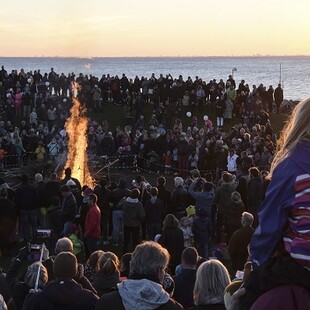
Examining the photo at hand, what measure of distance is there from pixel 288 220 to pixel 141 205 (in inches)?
402

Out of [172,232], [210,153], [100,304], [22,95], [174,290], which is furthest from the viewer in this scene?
[22,95]

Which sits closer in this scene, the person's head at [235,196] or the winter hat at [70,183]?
the person's head at [235,196]

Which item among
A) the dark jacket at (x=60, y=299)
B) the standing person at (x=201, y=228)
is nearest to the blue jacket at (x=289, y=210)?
the dark jacket at (x=60, y=299)

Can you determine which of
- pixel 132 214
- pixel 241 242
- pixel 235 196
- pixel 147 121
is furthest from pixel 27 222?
pixel 147 121

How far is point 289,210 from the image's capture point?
2.33m

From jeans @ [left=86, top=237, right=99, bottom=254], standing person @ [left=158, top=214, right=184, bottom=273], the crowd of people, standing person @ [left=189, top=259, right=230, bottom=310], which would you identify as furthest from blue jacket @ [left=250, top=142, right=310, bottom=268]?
the crowd of people

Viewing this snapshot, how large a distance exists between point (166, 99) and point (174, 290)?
2426cm

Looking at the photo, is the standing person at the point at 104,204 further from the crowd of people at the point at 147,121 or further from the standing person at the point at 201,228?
the crowd of people at the point at 147,121

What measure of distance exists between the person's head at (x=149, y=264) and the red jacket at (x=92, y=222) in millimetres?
7383

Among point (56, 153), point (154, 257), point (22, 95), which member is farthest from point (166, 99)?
point (154, 257)

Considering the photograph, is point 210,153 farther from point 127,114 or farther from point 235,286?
point 235,286

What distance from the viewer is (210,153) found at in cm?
2014

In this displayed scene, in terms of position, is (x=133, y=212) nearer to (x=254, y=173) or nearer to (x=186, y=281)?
(x=254, y=173)

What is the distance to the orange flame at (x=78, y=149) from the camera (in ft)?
64.2
